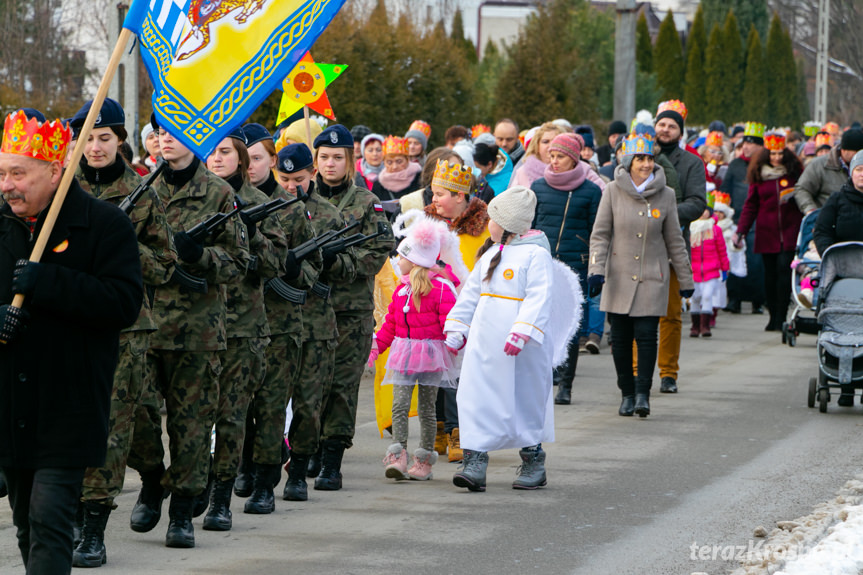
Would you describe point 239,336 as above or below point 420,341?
above

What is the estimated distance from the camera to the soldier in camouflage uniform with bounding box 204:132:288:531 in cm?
→ 659

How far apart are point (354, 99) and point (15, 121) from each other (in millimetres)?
18804

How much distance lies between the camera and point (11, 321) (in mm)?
4496

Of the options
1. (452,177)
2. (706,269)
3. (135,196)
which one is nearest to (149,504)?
(135,196)

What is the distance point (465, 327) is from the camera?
7.91 meters

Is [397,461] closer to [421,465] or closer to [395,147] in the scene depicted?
[421,465]

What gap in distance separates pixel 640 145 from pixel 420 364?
136 inches

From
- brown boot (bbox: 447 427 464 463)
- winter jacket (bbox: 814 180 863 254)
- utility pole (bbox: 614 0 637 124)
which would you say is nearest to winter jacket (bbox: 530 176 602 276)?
winter jacket (bbox: 814 180 863 254)

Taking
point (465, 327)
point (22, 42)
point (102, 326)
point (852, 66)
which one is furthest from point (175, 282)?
point (852, 66)

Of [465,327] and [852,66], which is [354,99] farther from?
[852,66]

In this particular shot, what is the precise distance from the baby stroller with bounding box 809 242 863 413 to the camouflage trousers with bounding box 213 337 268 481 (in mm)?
5564

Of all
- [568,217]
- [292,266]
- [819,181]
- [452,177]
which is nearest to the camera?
[292,266]

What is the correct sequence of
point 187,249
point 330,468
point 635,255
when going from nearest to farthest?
1. point 187,249
2. point 330,468
3. point 635,255

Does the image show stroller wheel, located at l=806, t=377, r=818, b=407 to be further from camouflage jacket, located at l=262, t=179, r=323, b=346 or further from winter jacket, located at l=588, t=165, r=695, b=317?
camouflage jacket, located at l=262, t=179, r=323, b=346
